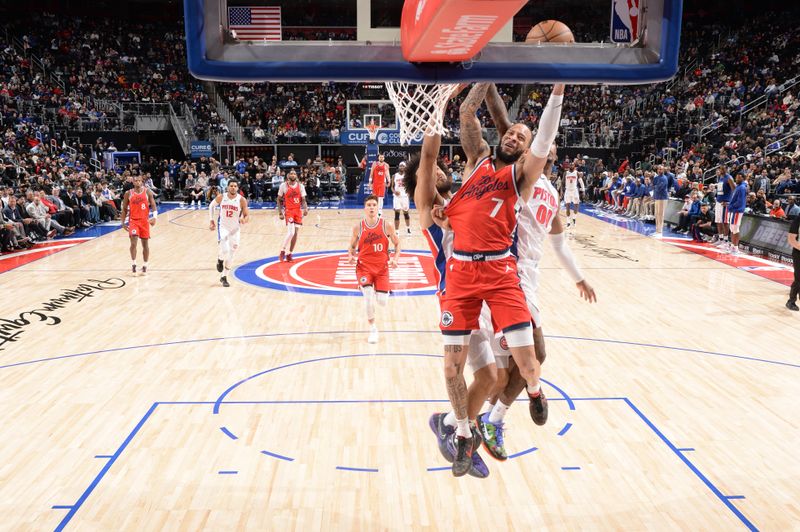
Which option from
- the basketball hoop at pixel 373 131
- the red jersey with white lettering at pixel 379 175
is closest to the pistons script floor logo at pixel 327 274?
the red jersey with white lettering at pixel 379 175

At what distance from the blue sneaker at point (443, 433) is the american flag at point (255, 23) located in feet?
9.42

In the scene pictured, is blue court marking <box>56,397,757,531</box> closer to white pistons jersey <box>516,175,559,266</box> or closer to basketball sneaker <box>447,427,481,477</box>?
basketball sneaker <box>447,427,481,477</box>

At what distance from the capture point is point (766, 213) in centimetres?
1702

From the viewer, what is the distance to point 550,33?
4.53 m

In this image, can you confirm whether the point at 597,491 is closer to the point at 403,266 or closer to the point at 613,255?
the point at 403,266

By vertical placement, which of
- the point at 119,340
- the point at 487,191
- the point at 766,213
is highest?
the point at 487,191

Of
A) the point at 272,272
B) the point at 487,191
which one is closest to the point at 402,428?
the point at 487,191

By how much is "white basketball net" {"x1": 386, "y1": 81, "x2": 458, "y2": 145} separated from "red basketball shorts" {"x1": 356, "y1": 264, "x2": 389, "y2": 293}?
4.20 metres

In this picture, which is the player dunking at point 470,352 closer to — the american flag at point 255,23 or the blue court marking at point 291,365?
the american flag at point 255,23

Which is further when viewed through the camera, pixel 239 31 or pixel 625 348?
pixel 625 348

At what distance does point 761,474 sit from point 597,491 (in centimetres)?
138

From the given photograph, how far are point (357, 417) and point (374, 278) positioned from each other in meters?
2.81

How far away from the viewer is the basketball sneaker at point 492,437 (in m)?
4.84

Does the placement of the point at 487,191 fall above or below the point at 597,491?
above
